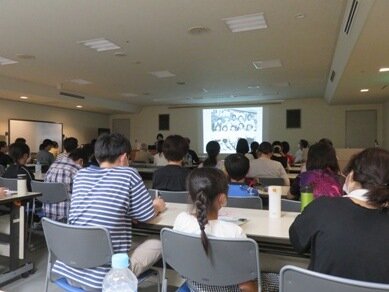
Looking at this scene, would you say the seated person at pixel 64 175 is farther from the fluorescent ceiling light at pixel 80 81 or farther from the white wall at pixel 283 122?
the white wall at pixel 283 122

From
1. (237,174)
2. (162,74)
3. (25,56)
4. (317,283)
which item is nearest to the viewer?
(317,283)

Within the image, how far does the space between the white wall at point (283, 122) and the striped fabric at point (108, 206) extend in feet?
29.6

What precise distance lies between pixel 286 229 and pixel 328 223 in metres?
0.54

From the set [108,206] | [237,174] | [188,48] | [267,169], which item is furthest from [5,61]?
[108,206]

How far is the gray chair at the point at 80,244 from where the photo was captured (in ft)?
4.96

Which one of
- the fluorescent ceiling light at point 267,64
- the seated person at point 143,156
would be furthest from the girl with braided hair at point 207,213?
the seated person at point 143,156

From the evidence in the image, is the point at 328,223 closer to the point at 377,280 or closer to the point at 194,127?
the point at 377,280

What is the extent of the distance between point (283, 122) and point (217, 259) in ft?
32.4

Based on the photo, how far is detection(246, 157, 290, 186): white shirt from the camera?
3.90 meters

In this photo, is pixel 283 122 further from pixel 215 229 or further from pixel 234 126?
pixel 215 229

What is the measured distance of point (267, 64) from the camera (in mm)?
6016

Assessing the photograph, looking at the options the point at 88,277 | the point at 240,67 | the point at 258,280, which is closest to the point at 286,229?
the point at 258,280

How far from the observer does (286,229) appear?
1626 mm

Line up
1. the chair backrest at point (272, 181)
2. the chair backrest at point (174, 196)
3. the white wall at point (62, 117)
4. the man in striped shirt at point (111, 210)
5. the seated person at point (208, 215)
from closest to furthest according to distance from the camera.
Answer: the seated person at point (208, 215)
the man in striped shirt at point (111, 210)
the chair backrest at point (174, 196)
the chair backrest at point (272, 181)
the white wall at point (62, 117)
